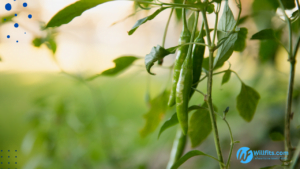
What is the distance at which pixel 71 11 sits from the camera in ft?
1.09

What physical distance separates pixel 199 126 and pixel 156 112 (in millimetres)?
120

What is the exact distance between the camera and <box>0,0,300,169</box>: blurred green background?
3.33 ft

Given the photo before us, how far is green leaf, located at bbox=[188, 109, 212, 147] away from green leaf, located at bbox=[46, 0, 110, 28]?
280 millimetres

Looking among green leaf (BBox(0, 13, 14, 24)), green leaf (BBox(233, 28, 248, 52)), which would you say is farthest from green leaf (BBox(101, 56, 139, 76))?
green leaf (BBox(0, 13, 14, 24))

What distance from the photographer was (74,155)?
1.06 m

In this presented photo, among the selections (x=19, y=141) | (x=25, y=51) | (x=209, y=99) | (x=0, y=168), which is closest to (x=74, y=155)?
(x=0, y=168)

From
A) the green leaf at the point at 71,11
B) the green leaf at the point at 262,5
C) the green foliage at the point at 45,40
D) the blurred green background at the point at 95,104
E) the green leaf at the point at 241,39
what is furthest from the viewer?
the blurred green background at the point at 95,104

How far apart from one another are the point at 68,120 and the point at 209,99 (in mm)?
906

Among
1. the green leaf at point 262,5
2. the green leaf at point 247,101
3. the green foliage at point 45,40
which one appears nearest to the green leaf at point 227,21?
the green leaf at point 247,101

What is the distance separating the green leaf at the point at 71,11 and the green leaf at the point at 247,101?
334mm

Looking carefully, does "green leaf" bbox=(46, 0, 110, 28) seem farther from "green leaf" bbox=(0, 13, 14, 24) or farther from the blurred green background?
the blurred green background

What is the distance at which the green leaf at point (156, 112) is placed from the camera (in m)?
0.54

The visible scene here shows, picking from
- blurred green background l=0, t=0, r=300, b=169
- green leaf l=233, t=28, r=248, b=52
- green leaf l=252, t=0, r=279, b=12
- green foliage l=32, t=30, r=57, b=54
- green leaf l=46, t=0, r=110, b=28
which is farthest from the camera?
blurred green background l=0, t=0, r=300, b=169

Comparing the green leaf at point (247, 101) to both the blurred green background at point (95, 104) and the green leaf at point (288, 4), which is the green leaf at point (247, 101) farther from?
the blurred green background at point (95, 104)
